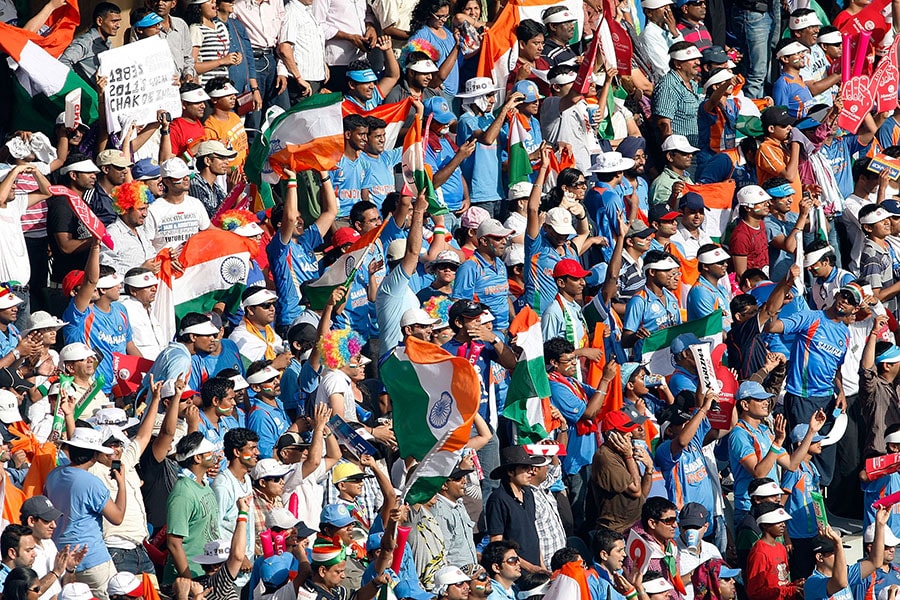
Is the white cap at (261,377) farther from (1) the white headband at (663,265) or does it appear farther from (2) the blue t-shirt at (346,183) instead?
(1) the white headband at (663,265)

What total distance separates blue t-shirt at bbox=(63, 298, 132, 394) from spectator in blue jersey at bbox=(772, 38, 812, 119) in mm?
7521

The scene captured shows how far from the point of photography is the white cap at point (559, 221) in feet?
51.1

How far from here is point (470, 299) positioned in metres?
14.8

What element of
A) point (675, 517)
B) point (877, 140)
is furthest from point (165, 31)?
point (877, 140)

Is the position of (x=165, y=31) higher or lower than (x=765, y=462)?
higher

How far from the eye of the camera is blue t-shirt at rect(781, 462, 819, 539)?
14836 mm

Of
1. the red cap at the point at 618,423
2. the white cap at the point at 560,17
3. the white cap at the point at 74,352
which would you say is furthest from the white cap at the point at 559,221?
the white cap at the point at 74,352

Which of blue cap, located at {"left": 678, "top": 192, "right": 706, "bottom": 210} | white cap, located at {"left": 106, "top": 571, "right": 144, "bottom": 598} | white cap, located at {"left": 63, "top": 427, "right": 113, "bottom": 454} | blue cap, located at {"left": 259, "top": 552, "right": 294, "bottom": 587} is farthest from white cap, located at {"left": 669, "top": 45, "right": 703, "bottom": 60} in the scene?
white cap, located at {"left": 106, "top": 571, "right": 144, "bottom": 598}

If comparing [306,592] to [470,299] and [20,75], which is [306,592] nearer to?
[470,299]

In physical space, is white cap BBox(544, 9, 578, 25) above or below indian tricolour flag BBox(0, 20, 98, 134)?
below

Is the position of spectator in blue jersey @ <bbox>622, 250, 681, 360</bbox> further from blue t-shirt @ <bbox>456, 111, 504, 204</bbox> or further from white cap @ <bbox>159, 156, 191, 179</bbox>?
white cap @ <bbox>159, 156, 191, 179</bbox>

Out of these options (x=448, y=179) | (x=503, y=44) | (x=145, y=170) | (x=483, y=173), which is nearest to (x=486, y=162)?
(x=483, y=173)

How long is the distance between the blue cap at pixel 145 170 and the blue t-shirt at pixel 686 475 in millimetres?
3792

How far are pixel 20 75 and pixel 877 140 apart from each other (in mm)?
7966
